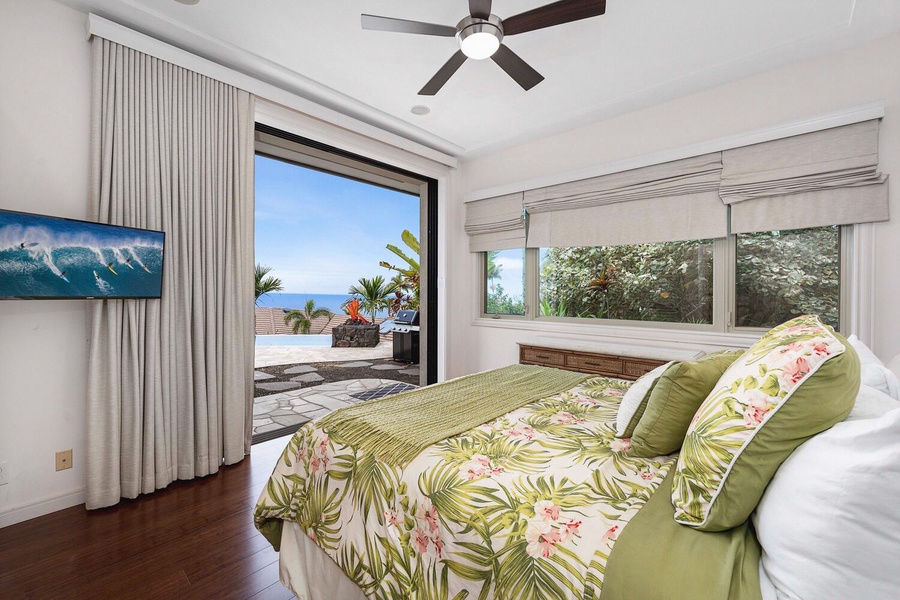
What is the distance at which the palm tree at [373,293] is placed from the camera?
8695 millimetres

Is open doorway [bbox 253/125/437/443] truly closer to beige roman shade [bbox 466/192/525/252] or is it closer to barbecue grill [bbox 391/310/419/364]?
barbecue grill [bbox 391/310/419/364]

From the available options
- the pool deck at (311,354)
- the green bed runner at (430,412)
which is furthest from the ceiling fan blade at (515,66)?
the pool deck at (311,354)

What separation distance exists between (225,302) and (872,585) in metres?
3.09

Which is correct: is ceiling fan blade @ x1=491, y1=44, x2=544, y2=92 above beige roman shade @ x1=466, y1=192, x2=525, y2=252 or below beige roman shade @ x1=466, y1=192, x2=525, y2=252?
above

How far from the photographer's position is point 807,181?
257 cm

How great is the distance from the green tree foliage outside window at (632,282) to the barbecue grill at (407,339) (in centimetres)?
293

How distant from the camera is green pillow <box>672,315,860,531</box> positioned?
0.83 meters

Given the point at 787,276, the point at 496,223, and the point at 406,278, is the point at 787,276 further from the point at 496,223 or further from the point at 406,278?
the point at 406,278

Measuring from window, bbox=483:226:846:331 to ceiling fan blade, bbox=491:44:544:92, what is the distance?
1873mm

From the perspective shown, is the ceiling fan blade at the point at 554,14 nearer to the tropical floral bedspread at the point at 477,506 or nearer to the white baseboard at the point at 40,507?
the tropical floral bedspread at the point at 477,506

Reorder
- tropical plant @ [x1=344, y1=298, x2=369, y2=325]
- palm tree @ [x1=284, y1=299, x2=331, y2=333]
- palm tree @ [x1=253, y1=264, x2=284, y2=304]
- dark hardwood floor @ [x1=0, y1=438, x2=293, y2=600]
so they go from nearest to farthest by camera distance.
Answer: dark hardwood floor @ [x1=0, y1=438, x2=293, y2=600] → palm tree @ [x1=253, y1=264, x2=284, y2=304] → tropical plant @ [x1=344, y1=298, x2=369, y2=325] → palm tree @ [x1=284, y1=299, x2=331, y2=333]

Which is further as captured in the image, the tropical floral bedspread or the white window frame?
the white window frame

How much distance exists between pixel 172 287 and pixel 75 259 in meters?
0.50

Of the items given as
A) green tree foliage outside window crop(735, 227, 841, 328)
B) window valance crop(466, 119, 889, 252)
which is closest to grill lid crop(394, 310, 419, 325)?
window valance crop(466, 119, 889, 252)
